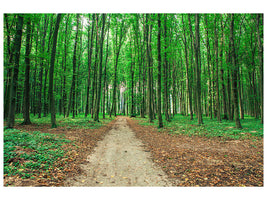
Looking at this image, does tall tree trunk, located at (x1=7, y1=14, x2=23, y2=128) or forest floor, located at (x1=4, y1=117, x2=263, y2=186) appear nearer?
forest floor, located at (x1=4, y1=117, x2=263, y2=186)

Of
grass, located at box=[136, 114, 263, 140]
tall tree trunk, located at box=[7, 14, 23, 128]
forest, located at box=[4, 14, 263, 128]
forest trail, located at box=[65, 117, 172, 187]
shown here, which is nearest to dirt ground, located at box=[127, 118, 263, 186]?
forest trail, located at box=[65, 117, 172, 187]

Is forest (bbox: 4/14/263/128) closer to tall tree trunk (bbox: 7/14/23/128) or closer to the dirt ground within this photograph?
tall tree trunk (bbox: 7/14/23/128)

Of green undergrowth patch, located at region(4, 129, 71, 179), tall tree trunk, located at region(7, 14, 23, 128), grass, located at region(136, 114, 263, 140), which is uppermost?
tall tree trunk, located at region(7, 14, 23, 128)

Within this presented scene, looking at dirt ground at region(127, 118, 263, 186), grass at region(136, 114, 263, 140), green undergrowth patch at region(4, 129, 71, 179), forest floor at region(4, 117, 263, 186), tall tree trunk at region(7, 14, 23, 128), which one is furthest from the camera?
grass at region(136, 114, 263, 140)

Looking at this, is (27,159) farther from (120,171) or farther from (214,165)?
(214,165)

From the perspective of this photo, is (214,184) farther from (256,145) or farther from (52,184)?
(256,145)

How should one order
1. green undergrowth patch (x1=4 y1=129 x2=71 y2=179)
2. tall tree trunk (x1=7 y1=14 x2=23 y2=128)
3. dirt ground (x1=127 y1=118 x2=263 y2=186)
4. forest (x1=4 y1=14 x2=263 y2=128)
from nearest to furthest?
green undergrowth patch (x1=4 y1=129 x2=71 y2=179) → dirt ground (x1=127 y1=118 x2=263 y2=186) → tall tree trunk (x1=7 y1=14 x2=23 y2=128) → forest (x1=4 y1=14 x2=263 y2=128)

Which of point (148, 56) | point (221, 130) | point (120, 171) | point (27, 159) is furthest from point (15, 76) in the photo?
point (221, 130)

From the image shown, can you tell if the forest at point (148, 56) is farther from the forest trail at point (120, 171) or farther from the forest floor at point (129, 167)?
the forest trail at point (120, 171)

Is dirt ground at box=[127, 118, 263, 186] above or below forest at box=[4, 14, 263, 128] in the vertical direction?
below

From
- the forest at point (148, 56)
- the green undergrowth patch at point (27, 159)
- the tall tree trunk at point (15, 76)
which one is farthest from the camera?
the forest at point (148, 56)

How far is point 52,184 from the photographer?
3.31 metres

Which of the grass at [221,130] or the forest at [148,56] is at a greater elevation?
the forest at [148,56]

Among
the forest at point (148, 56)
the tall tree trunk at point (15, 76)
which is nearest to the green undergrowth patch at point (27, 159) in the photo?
the tall tree trunk at point (15, 76)
